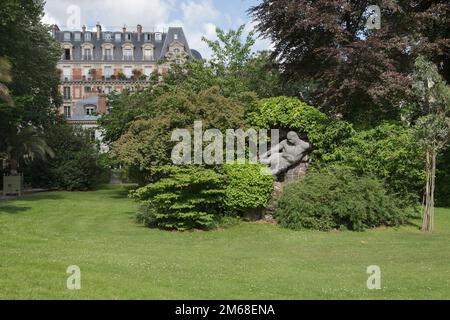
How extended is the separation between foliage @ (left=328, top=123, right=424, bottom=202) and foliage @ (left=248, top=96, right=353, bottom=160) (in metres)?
0.46

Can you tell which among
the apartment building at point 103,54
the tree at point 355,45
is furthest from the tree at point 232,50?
the apartment building at point 103,54

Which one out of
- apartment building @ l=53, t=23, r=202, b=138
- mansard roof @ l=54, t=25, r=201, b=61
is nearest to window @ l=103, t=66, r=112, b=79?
apartment building @ l=53, t=23, r=202, b=138

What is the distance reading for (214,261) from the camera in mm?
11805

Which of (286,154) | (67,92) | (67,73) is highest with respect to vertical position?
(67,73)

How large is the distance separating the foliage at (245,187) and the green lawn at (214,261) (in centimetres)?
88

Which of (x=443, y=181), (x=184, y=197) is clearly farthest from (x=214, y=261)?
(x=443, y=181)

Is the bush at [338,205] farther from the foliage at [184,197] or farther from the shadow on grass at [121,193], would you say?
the shadow on grass at [121,193]

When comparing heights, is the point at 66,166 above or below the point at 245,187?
above

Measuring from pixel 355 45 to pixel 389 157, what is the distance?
4633mm

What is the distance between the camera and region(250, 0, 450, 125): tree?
2052cm

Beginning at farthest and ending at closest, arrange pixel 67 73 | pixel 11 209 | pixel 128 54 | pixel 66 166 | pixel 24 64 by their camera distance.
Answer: pixel 128 54, pixel 67 73, pixel 66 166, pixel 24 64, pixel 11 209

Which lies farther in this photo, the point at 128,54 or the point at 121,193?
the point at 128,54

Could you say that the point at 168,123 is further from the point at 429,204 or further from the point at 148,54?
the point at 148,54

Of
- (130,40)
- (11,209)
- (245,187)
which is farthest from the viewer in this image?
(130,40)
